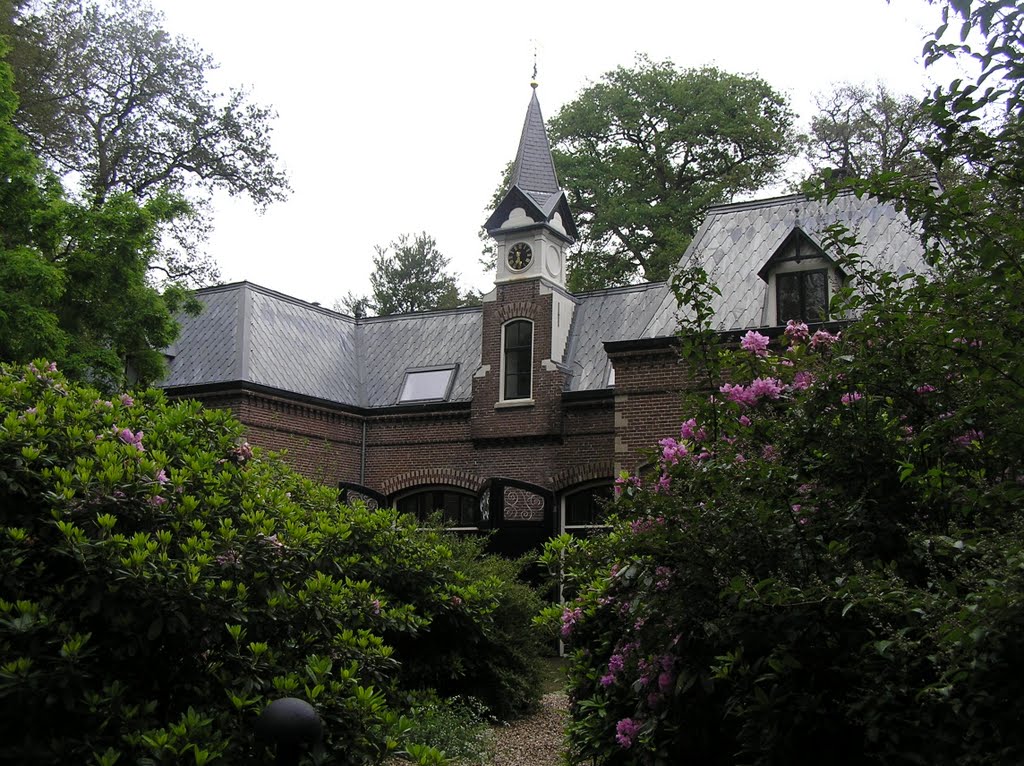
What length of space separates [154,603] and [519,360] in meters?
15.8

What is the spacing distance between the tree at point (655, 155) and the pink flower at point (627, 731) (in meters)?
24.8

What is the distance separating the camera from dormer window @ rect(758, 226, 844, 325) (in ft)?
50.4

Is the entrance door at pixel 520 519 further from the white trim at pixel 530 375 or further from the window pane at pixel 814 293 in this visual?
the window pane at pixel 814 293

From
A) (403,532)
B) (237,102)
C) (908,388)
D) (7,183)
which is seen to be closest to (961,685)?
(908,388)

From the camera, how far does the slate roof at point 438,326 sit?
16.4 m

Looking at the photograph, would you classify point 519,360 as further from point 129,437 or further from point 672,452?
point 129,437

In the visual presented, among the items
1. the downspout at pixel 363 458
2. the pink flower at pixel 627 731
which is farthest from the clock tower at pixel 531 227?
the pink flower at pixel 627 731

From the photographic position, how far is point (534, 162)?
2098 centimetres

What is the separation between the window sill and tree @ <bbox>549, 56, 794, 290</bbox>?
1098cm

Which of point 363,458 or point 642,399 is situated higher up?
point 642,399

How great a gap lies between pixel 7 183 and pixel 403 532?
36.2 feet

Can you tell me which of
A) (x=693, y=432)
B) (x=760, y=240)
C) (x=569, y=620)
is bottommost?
(x=569, y=620)

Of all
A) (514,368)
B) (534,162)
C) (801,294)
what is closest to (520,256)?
(514,368)

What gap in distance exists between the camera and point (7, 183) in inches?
578
